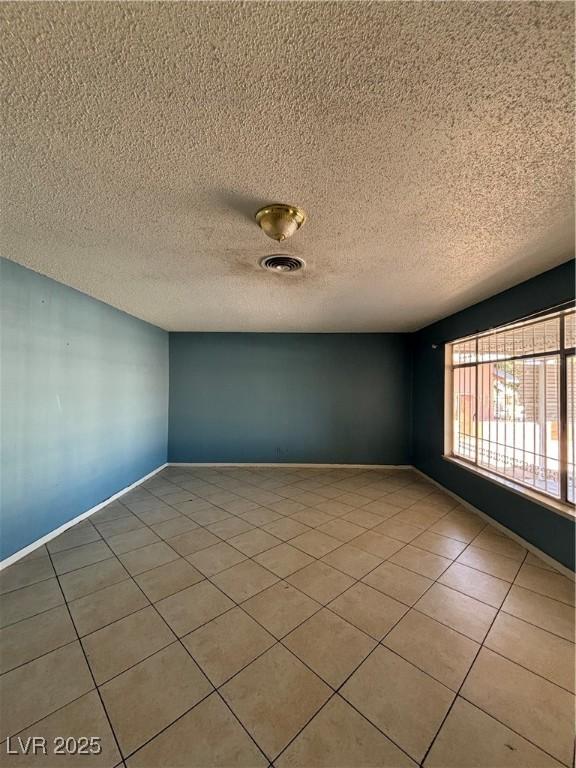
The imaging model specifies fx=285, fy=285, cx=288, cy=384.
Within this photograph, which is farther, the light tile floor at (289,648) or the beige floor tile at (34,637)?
the beige floor tile at (34,637)

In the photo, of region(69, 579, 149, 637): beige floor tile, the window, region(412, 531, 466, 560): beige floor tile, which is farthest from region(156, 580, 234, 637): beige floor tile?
the window

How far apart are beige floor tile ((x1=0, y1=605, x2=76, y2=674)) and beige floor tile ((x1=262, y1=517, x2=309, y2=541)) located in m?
1.63

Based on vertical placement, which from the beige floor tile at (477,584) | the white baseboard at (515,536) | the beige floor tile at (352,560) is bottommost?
the beige floor tile at (477,584)

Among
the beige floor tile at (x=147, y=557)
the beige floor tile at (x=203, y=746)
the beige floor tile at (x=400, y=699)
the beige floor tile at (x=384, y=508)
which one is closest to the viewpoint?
the beige floor tile at (x=203, y=746)

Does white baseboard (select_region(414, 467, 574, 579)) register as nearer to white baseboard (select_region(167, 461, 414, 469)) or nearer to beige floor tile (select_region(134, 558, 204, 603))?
white baseboard (select_region(167, 461, 414, 469))

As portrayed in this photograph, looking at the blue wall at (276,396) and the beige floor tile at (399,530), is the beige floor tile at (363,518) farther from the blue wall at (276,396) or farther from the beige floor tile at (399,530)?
the blue wall at (276,396)

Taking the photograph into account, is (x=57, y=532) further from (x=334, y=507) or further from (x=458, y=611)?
(x=458, y=611)

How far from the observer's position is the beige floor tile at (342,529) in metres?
2.79

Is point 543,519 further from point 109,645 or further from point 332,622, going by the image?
point 109,645

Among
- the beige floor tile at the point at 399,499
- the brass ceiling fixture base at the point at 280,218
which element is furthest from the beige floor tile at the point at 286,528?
the brass ceiling fixture base at the point at 280,218

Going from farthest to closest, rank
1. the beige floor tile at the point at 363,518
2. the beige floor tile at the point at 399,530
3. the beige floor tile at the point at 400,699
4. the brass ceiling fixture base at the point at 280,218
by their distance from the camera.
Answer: the beige floor tile at the point at 363,518
the beige floor tile at the point at 399,530
the brass ceiling fixture base at the point at 280,218
the beige floor tile at the point at 400,699

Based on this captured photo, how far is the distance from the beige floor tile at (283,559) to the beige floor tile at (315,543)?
7 centimetres

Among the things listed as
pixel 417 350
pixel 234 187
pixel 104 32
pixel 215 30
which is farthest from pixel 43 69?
pixel 417 350

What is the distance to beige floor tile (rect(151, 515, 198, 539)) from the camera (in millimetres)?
2811
